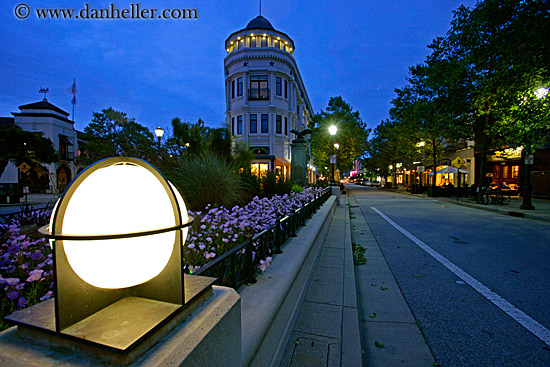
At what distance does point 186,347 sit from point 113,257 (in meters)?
0.44

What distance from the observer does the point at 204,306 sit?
4.28 ft

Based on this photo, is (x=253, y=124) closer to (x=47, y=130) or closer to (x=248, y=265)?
(x=248, y=265)

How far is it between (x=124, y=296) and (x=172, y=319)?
0.36m

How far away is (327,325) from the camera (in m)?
2.83

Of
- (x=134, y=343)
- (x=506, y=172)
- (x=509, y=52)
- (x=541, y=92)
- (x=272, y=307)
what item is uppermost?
(x=509, y=52)

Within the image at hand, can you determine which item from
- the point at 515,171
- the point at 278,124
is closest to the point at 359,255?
the point at 278,124

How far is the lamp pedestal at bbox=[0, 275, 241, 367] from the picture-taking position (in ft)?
2.87

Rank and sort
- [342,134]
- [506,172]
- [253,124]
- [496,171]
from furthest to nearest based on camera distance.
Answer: [342,134], [253,124], [496,171], [506,172]

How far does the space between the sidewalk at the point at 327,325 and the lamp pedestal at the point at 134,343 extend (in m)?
1.34

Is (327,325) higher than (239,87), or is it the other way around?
(239,87)

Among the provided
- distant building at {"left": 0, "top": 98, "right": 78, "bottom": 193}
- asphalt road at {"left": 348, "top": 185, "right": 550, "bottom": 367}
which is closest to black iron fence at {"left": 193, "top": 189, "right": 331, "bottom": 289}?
asphalt road at {"left": 348, "top": 185, "right": 550, "bottom": 367}

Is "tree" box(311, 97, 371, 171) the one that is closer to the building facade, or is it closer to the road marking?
the building facade

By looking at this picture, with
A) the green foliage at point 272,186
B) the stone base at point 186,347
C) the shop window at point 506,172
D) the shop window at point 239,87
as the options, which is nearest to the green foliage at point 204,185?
the green foliage at point 272,186

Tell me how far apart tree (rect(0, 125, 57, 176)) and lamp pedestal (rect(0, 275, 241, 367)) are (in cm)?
2643
